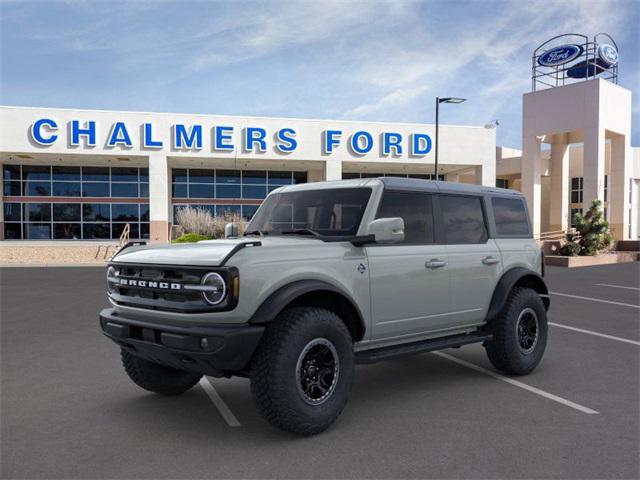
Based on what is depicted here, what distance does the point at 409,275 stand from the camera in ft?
16.9

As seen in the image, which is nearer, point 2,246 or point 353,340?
point 353,340

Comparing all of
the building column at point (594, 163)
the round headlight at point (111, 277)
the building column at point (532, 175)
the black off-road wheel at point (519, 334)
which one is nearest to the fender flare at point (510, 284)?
the black off-road wheel at point (519, 334)

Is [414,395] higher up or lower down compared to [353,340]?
lower down

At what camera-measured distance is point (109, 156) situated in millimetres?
30844

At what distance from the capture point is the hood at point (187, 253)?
4121 millimetres

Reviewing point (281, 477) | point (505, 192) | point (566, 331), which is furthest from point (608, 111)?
point (281, 477)

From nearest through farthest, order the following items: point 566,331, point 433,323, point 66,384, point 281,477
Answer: point 281,477
point 433,323
point 66,384
point 566,331

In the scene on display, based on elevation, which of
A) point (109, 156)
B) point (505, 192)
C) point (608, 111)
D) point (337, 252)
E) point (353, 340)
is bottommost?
point (353, 340)

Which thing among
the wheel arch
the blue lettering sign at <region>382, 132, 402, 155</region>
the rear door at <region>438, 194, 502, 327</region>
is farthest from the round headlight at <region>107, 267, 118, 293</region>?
the blue lettering sign at <region>382, 132, 402, 155</region>

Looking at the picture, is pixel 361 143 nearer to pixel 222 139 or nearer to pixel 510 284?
pixel 222 139

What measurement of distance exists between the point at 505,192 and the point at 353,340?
296 cm

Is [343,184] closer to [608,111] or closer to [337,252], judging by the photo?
[337,252]

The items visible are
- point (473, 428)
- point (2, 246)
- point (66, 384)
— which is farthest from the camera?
point (2, 246)

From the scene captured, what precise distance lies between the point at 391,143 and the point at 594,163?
37.2 feet
